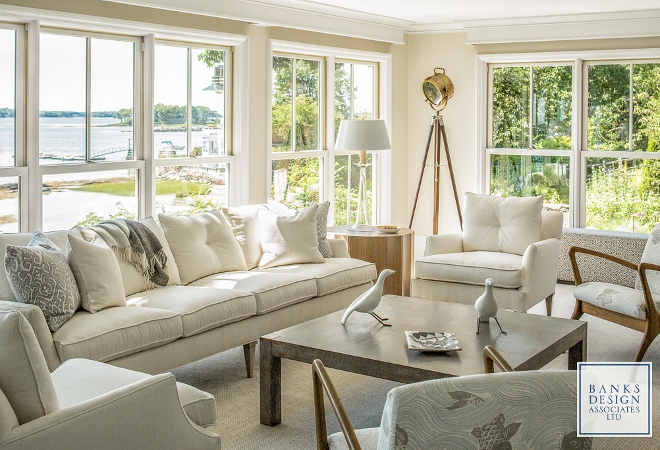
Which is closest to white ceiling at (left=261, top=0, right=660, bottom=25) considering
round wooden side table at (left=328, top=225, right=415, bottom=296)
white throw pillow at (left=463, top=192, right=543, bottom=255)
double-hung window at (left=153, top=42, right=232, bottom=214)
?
double-hung window at (left=153, top=42, right=232, bottom=214)

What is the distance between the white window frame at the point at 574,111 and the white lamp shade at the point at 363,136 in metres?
1.81

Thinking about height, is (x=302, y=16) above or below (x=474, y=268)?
above

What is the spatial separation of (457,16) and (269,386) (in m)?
4.41

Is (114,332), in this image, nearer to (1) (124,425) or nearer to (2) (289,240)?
(1) (124,425)

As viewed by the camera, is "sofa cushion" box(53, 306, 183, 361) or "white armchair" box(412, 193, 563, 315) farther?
"white armchair" box(412, 193, 563, 315)

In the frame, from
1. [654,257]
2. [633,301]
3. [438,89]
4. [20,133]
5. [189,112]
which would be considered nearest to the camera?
[633,301]

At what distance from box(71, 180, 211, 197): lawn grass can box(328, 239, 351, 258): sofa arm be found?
1.12 metres

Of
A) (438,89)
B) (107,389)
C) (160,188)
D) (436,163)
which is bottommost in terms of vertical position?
(107,389)

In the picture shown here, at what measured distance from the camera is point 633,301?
Result: 3.98 m

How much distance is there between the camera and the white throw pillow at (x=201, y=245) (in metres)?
4.22

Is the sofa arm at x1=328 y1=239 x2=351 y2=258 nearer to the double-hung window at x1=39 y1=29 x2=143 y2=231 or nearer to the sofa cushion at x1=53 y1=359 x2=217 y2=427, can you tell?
the double-hung window at x1=39 y1=29 x2=143 y2=231

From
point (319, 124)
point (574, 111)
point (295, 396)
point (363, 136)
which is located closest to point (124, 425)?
point (295, 396)

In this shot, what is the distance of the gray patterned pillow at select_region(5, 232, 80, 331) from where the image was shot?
2996 millimetres

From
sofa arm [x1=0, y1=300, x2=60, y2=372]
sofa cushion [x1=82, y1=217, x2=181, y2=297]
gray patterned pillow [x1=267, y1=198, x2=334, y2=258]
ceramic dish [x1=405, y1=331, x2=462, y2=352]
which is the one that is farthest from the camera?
gray patterned pillow [x1=267, y1=198, x2=334, y2=258]
